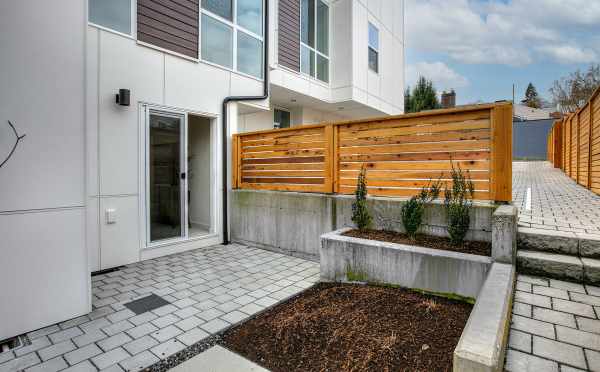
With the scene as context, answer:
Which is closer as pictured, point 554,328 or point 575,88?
point 554,328

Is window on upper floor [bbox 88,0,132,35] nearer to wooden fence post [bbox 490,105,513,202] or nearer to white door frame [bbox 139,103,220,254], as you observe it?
white door frame [bbox 139,103,220,254]

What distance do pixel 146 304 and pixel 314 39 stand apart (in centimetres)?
867

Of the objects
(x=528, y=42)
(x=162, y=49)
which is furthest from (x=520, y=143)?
(x=162, y=49)

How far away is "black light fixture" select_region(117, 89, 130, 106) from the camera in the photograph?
4750 millimetres

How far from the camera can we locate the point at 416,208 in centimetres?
385

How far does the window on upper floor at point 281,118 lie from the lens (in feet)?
34.1

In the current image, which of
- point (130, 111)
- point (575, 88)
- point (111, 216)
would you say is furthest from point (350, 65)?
point (575, 88)

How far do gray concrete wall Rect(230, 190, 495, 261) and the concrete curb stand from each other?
1353mm

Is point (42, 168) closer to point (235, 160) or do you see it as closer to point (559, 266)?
point (235, 160)

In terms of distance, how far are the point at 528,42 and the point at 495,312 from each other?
114ft

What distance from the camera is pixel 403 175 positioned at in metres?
4.35

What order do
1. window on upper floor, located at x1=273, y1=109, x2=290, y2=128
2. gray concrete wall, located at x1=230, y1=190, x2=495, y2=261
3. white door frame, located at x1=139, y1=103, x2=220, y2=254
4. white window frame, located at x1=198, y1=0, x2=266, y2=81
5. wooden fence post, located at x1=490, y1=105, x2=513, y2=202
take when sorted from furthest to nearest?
window on upper floor, located at x1=273, y1=109, x2=290, y2=128, white window frame, located at x1=198, y1=0, x2=266, y2=81, white door frame, located at x1=139, y1=103, x2=220, y2=254, gray concrete wall, located at x1=230, y1=190, x2=495, y2=261, wooden fence post, located at x1=490, y1=105, x2=513, y2=202

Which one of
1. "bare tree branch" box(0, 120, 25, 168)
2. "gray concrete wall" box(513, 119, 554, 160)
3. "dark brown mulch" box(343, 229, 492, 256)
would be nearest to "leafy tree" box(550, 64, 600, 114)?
"gray concrete wall" box(513, 119, 554, 160)

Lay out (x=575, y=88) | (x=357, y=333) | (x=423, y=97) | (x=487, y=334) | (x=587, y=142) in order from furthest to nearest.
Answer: (x=423, y=97) < (x=575, y=88) < (x=587, y=142) < (x=357, y=333) < (x=487, y=334)
